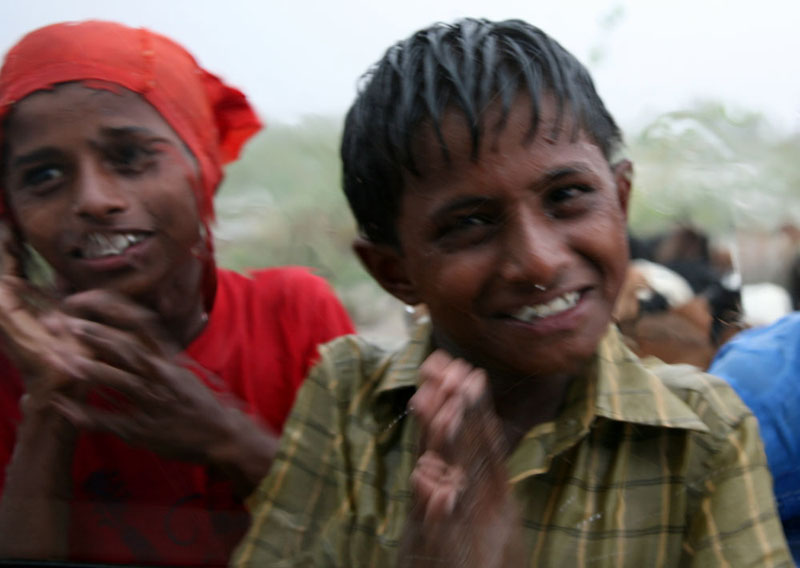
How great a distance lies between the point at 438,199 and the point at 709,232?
45 cm

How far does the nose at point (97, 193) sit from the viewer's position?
1.54 meters

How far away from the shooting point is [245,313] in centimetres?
179

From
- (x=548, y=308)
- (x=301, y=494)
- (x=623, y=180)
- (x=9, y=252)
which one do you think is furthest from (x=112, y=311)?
(x=623, y=180)

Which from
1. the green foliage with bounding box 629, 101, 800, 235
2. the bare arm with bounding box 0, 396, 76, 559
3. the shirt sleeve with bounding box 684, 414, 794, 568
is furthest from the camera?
the bare arm with bounding box 0, 396, 76, 559

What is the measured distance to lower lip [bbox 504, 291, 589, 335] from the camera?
141cm

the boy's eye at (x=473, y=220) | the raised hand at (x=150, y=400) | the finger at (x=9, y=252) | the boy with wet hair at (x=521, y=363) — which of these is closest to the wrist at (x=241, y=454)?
the raised hand at (x=150, y=400)

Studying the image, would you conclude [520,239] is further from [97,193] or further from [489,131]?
[97,193]

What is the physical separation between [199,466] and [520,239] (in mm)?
748

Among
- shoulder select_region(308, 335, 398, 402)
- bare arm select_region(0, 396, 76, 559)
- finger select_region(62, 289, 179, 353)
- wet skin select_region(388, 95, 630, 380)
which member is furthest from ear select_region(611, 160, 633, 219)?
bare arm select_region(0, 396, 76, 559)

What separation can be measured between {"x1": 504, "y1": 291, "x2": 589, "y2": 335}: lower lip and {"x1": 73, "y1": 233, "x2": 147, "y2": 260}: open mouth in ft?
2.24

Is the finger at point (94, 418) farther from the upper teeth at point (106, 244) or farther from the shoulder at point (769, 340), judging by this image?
the shoulder at point (769, 340)

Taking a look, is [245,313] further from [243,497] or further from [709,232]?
[709,232]

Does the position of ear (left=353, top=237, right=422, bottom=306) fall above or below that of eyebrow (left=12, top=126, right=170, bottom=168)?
below

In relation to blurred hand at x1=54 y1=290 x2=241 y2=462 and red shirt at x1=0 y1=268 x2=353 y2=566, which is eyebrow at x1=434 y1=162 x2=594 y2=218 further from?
blurred hand at x1=54 y1=290 x2=241 y2=462
